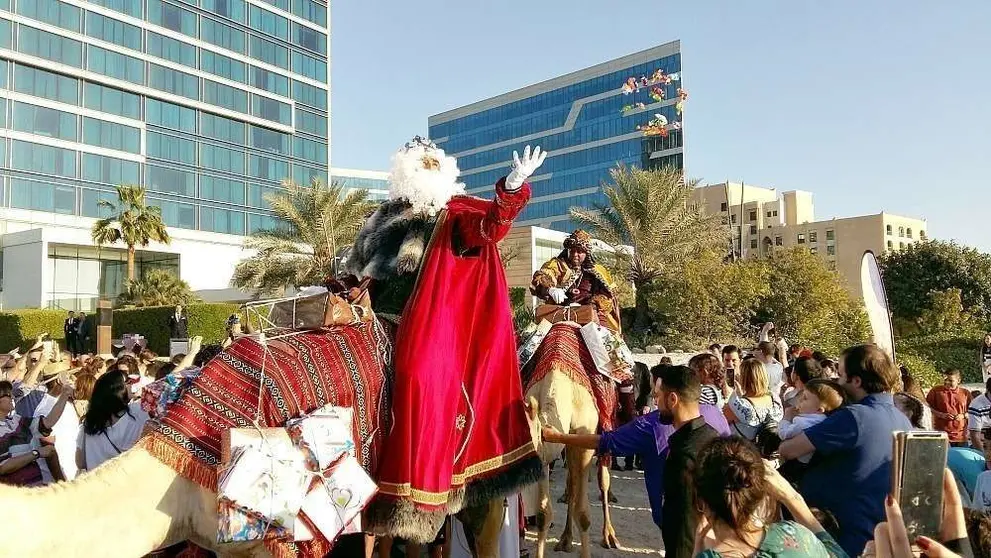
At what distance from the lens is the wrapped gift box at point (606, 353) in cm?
733

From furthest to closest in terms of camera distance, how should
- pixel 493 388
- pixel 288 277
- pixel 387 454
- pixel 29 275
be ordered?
pixel 29 275 < pixel 288 277 < pixel 493 388 < pixel 387 454

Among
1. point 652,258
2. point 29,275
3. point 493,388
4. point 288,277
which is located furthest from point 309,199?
point 493,388

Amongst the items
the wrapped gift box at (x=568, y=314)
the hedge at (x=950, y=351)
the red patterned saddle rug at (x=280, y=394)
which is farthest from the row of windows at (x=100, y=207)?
the red patterned saddle rug at (x=280, y=394)

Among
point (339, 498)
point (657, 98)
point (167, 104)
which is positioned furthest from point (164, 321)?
point (657, 98)

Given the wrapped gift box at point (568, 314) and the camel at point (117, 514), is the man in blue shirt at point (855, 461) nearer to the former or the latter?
the camel at point (117, 514)

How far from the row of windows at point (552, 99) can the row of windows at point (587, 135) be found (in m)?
3.56

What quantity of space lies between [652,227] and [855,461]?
27.1m

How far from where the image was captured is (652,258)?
1188 inches

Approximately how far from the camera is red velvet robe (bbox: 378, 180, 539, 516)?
14.3 ft

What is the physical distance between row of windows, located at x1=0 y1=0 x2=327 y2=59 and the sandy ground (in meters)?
51.4

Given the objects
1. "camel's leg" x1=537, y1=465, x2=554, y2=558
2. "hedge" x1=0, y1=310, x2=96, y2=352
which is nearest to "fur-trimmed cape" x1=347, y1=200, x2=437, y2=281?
"camel's leg" x1=537, y1=465, x2=554, y2=558

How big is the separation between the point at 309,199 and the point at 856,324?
2058 centimetres

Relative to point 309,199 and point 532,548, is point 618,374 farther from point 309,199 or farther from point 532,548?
point 309,199

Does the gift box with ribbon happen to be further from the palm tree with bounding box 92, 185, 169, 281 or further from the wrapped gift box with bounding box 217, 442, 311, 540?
the palm tree with bounding box 92, 185, 169, 281
